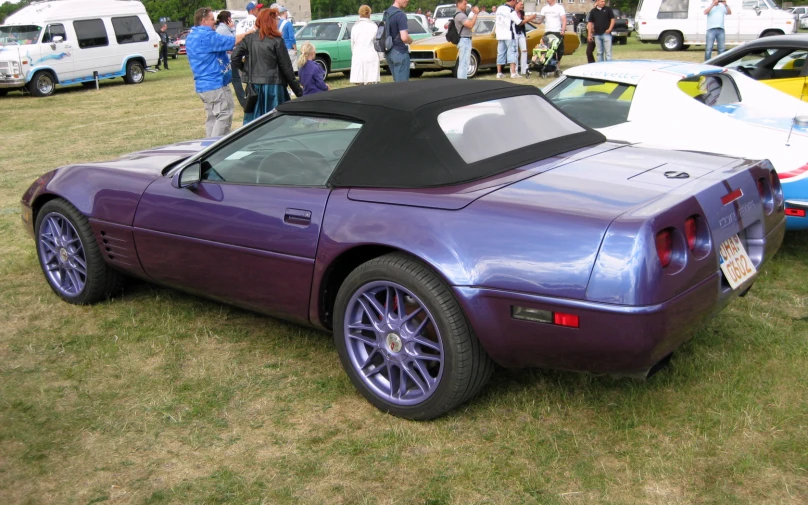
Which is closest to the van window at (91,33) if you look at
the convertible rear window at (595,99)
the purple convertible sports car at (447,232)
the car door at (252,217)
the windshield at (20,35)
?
the windshield at (20,35)

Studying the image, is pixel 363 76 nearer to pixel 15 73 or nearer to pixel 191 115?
pixel 191 115

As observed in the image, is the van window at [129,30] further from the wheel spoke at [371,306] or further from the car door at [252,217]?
the wheel spoke at [371,306]

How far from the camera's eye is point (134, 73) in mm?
21375

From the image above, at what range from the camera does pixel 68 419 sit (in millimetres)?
3461

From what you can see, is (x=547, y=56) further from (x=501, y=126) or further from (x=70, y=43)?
(x=501, y=126)

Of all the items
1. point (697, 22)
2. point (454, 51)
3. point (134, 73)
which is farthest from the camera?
point (697, 22)

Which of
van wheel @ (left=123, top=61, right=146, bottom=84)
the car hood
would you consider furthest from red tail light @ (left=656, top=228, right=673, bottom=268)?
van wheel @ (left=123, top=61, right=146, bottom=84)

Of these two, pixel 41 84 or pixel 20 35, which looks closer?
pixel 20 35

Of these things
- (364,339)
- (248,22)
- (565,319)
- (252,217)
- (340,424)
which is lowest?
(340,424)

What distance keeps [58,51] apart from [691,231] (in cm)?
1892

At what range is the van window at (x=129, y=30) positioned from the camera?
20359 millimetres

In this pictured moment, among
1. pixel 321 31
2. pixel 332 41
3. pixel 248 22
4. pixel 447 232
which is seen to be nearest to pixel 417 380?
pixel 447 232

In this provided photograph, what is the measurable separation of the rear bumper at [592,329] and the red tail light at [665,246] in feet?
0.45

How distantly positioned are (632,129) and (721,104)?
1.02 metres
